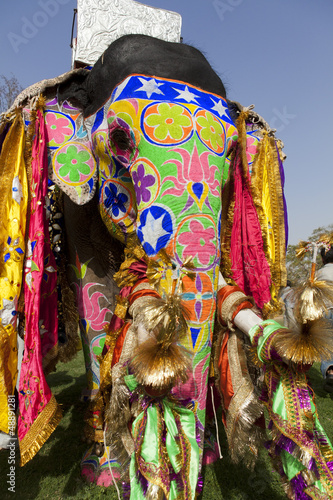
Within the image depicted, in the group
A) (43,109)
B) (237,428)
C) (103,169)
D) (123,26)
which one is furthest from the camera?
(123,26)

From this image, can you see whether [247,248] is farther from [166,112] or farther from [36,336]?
[36,336]

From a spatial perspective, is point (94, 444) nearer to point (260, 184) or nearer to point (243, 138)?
point (260, 184)

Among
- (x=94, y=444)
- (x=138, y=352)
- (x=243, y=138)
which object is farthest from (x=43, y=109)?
(x=94, y=444)

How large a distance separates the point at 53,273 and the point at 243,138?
1.39 meters

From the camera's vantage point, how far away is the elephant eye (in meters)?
1.92

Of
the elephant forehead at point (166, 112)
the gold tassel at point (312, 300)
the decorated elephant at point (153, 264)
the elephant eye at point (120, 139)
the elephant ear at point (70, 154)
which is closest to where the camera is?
the gold tassel at point (312, 300)

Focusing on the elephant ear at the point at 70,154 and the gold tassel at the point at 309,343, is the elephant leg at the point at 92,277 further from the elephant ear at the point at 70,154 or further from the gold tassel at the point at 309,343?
the gold tassel at the point at 309,343

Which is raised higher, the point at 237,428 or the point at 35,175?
the point at 35,175

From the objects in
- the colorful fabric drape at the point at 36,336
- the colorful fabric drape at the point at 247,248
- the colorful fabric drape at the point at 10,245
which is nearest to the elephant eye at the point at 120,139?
the colorful fabric drape at the point at 36,336

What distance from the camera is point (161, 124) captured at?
1.80m

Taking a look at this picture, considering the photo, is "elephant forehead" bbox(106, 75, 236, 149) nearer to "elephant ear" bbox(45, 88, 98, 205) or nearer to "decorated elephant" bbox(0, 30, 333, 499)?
"decorated elephant" bbox(0, 30, 333, 499)

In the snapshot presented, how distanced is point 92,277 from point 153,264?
1084 mm

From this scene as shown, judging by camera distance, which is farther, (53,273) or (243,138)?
(53,273)

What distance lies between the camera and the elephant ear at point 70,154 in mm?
2221
